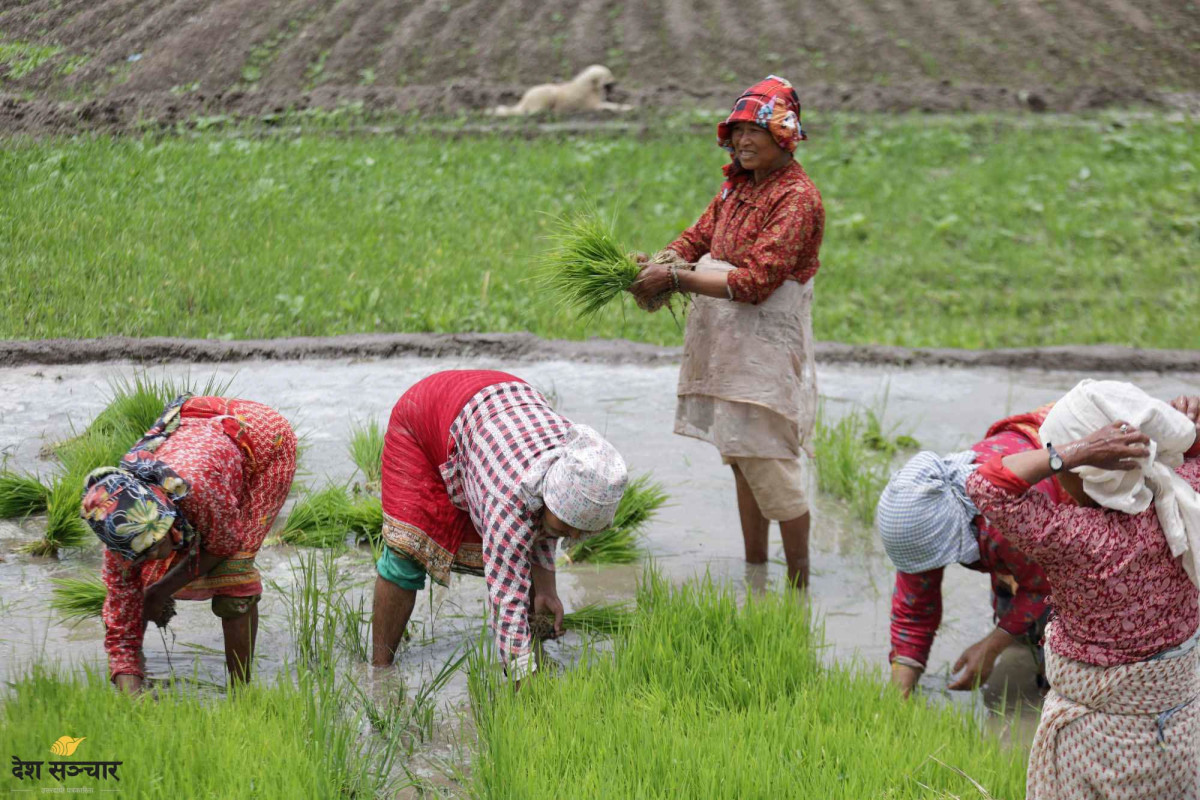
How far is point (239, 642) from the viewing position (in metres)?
3.53

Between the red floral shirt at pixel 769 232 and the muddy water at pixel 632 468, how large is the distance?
1.07m

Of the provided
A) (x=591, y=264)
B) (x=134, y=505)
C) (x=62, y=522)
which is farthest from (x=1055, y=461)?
(x=62, y=522)

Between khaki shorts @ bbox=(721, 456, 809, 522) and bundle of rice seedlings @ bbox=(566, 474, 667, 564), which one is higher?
khaki shorts @ bbox=(721, 456, 809, 522)

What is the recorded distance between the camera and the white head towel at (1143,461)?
2654 mm

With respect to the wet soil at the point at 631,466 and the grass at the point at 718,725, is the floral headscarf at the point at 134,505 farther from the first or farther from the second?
the grass at the point at 718,725

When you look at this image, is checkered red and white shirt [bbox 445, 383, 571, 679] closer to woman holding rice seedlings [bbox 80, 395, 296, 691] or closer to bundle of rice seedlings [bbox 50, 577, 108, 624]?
woman holding rice seedlings [bbox 80, 395, 296, 691]

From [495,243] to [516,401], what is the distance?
164 inches

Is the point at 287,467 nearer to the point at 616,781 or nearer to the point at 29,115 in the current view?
the point at 616,781

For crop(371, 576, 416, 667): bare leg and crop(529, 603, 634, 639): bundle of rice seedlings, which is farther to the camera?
crop(529, 603, 634, 639): bundle of rice seedlings

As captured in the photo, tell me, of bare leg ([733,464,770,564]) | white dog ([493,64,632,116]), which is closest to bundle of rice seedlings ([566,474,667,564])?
bare leg ([733,464,770,564])

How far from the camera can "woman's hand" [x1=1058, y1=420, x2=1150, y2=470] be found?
258 centimetres

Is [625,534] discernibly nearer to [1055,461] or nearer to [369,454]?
[369,454]

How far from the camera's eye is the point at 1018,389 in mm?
6730

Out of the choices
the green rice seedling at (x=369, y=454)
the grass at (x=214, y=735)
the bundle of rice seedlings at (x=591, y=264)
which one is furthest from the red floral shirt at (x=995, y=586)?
the green rice seedling at (x=369, y=454)
